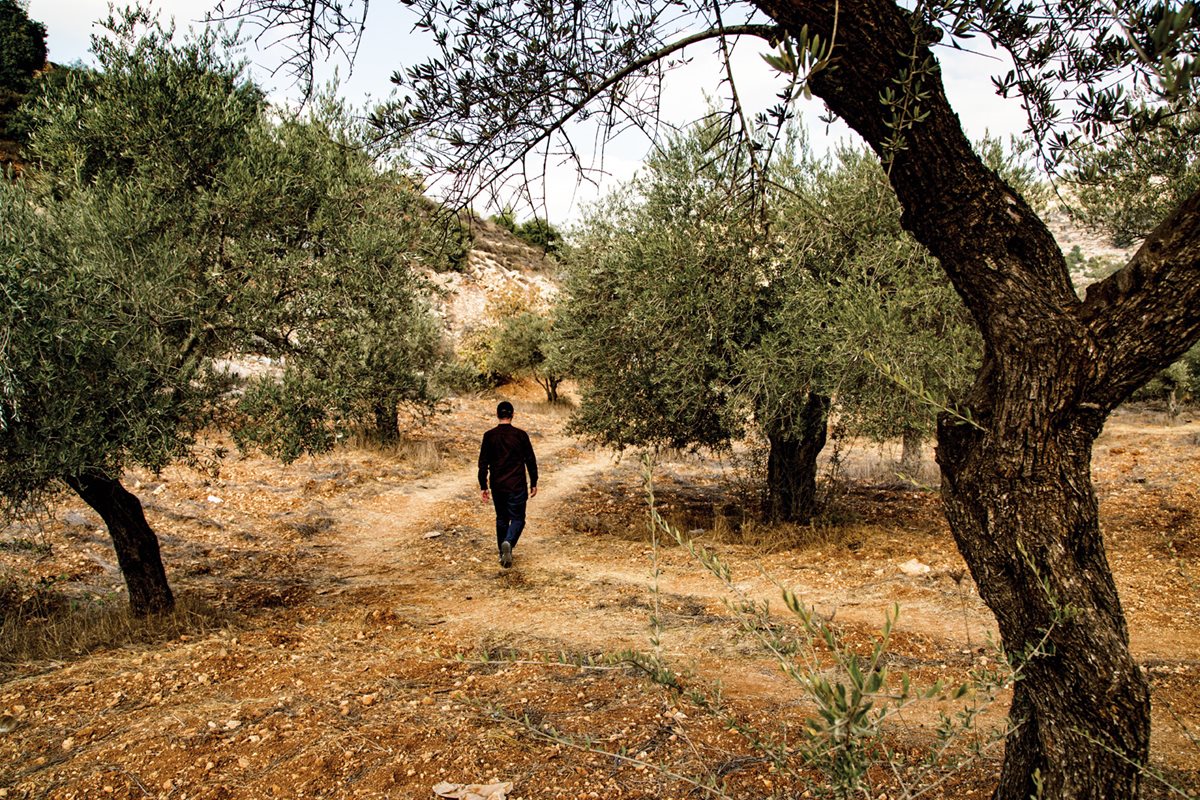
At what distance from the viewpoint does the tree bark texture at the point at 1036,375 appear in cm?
259

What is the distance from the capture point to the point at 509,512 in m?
9.62

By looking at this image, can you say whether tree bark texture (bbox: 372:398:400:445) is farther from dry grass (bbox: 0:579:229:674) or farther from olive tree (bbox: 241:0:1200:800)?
olive tree (bbox: 241:0:1200:800)

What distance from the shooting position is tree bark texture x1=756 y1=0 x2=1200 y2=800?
2594mm

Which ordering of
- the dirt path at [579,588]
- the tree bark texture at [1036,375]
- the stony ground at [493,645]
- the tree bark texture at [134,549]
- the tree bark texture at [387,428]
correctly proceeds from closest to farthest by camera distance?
the tree bark texture at [1036,375]
the stony ground at [493,645]
the dirt path at [579,588]
the tree bark texture at [134,549]
the tree bark texture at [387,428]

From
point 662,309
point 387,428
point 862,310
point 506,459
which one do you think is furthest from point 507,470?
point 387,428

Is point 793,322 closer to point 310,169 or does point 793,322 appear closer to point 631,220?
point 631,220

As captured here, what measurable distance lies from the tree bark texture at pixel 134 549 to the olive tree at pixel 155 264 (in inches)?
0.6

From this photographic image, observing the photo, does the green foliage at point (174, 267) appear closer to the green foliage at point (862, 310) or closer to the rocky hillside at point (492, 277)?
the green foliage at point (862, 310)

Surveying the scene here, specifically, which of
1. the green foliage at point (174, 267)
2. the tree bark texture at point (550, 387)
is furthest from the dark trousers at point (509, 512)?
the tree bark texture at point (550, 387)

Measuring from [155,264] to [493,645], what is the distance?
4.40 metres

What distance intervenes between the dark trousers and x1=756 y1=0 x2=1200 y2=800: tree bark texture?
23.2ft

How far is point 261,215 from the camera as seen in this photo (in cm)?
671

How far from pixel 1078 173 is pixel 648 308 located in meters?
6.90

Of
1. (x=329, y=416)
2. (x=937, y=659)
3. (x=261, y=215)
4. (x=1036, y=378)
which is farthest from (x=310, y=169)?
(x=937, y=659)
